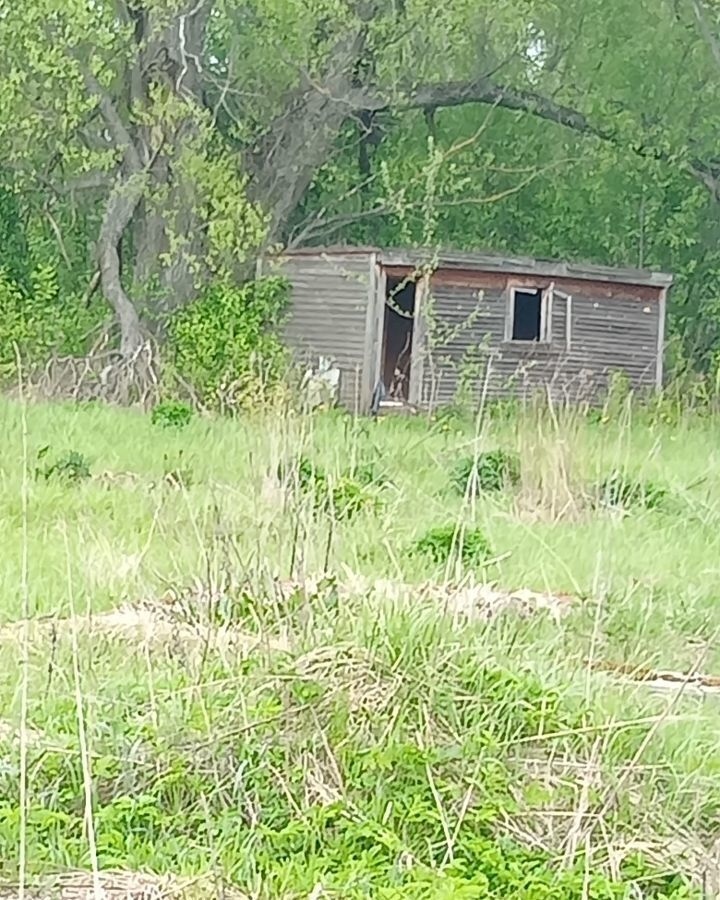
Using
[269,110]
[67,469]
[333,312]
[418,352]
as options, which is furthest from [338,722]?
[269,110]

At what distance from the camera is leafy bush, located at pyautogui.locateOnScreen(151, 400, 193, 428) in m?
14.0

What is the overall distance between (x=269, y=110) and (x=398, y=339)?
4.54 m

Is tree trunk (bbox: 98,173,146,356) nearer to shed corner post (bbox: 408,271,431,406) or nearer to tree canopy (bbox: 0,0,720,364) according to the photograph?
tree canopy (bbox: 0,0,720,364)

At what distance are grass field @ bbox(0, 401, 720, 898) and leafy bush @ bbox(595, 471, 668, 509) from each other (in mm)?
2271

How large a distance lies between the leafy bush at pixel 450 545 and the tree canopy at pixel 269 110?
1011 centimetres

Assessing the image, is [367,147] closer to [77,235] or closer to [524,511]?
[77,235]

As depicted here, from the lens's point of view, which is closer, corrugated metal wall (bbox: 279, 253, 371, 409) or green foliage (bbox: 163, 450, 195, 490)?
green foliage (bbox: 163, 450, 195, 490)

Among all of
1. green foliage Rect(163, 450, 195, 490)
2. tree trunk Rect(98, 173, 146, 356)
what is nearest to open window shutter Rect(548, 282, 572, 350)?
tree trunk Rect(98, 173, 146, 356)

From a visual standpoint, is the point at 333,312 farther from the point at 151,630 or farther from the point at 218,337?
the point at 151,630

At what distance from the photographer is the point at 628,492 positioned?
365 inches

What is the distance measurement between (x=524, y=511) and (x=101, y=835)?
562cm

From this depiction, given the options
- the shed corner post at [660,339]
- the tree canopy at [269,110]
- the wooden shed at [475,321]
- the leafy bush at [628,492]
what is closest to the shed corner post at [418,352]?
the wooden shed at [475,321]

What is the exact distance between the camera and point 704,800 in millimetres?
3764

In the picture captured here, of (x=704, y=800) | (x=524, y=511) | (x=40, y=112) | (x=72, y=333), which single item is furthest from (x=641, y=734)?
(x=72, y=333)
